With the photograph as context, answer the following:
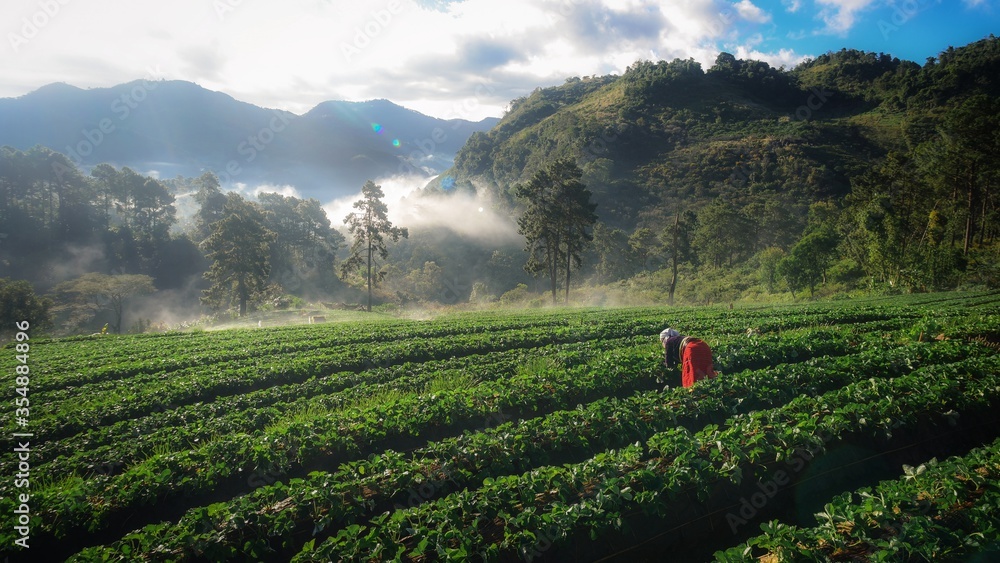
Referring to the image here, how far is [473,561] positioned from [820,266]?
47.4m

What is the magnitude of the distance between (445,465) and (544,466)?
1.42 meters

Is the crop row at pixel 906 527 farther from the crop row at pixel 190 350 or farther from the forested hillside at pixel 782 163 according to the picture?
the forested hillside at pixel 782 163

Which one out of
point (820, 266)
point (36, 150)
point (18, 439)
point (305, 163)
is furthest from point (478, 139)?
point (18, 439)

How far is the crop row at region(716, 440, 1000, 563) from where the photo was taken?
13.3 ft

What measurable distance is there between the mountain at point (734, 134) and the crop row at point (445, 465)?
6783 cm

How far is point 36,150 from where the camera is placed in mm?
62594

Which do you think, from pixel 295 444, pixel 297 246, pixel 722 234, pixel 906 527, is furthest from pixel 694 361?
pixel 297 246

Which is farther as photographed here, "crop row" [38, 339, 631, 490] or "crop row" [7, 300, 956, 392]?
"crop row" [7, 300, 956, 392]

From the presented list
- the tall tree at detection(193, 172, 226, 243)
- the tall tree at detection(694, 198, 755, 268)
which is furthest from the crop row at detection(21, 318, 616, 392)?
the tall tree at detection(193, 172, 226, 243)

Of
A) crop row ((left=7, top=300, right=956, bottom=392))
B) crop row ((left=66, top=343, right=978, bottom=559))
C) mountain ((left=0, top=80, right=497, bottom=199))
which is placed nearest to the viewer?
crop row ((left=66, top=343, right=978, bottom=559))

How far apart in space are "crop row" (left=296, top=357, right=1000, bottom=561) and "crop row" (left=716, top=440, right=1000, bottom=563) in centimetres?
116

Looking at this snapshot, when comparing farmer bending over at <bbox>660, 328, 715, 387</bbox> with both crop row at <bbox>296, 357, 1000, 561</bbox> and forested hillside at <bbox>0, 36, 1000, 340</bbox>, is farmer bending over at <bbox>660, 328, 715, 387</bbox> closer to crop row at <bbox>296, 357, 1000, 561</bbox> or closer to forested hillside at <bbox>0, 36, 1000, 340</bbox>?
crop row at <bbox>296, 357, 1000, 561</bbox>

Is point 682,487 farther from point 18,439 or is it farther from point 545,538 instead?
point 18,439

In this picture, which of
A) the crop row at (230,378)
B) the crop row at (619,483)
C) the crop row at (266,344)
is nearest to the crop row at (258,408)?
the crop row at (230,378)
